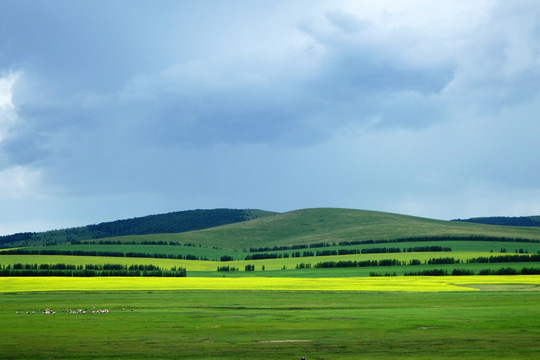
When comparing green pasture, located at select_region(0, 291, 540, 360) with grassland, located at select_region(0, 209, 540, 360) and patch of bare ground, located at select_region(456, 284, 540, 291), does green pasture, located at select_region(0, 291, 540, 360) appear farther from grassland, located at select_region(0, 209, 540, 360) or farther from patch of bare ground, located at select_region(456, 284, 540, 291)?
patch of bare ground, located at select_region(456, 284, 540, 291)

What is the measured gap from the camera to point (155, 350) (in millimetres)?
26703

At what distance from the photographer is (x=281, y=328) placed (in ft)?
109

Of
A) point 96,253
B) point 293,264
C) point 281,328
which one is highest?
point 96,253

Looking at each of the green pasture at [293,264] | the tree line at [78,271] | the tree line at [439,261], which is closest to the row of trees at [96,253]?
the green pasture at [293,264]

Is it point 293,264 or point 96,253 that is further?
point 96,253

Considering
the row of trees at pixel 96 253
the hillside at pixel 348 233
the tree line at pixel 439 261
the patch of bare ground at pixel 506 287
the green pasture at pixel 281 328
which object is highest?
the hillside at pixel 348 233

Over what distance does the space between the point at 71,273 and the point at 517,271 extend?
5729 cm

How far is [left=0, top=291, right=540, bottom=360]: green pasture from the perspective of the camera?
26.1m

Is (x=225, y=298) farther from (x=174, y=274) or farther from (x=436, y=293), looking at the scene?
(x=174, y=274)

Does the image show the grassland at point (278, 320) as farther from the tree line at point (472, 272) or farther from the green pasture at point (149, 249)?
the green pasture at point (149, 249)

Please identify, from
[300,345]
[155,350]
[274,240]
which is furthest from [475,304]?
[274,240]

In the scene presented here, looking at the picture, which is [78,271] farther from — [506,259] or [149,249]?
[506,259]

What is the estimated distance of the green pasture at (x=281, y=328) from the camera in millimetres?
26125

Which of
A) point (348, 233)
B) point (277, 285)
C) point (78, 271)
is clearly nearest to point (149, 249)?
point (348, 233)
